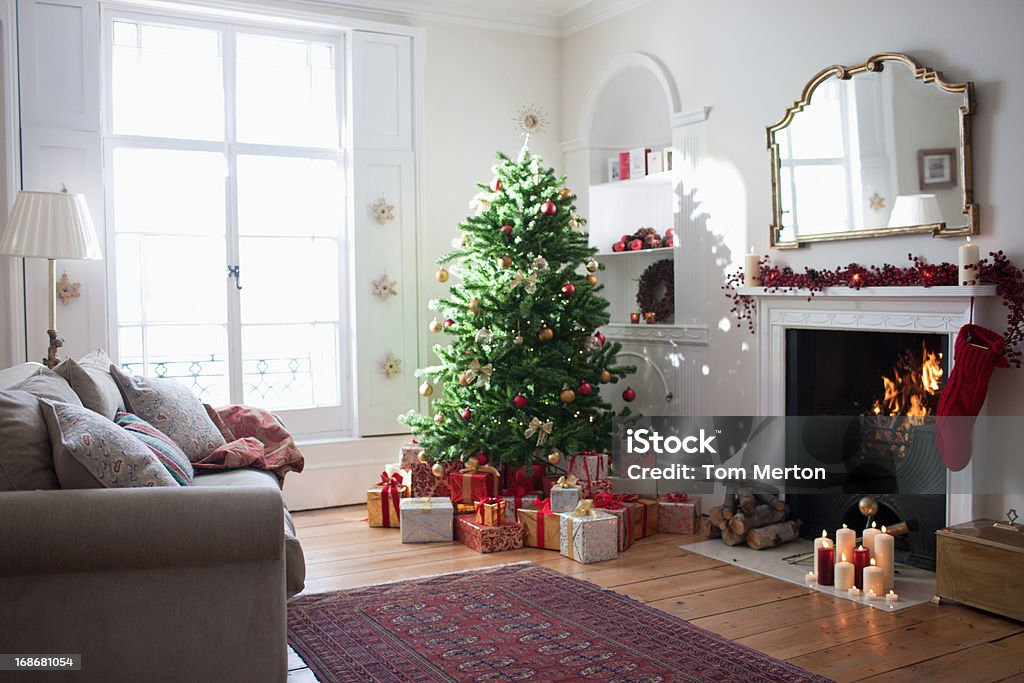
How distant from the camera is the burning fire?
3982 millimetres

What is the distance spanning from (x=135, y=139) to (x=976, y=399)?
434 cm

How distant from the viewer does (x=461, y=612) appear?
3549 millimetres

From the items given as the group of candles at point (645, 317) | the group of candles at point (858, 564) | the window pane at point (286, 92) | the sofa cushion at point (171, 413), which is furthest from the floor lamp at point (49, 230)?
the group of candles at point (858, 564)

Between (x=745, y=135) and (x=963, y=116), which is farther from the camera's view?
(x=745, y=135)

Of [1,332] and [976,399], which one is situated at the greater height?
[1,332]

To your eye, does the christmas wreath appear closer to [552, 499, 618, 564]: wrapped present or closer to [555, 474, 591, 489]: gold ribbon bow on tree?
[555, 474, 591, 489]: gold ribbon bow on tree

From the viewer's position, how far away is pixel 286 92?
17.8 feet

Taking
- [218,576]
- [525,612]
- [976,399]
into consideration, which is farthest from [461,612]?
[976,399]

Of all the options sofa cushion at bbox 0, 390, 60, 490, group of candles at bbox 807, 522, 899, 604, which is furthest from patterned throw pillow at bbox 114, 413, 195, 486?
group of candles at bbox 807, 522, 899, 604

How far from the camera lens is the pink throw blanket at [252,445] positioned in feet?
12.4

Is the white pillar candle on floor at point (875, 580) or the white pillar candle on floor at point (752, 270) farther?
the white pillar candle on floor at point (752, 270)

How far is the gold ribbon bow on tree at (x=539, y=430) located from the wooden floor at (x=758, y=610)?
583mm

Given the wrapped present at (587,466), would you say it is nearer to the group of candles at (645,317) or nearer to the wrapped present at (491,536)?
the wrapped present at (491,536)

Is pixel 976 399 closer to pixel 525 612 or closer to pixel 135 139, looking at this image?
pixel 525 612
